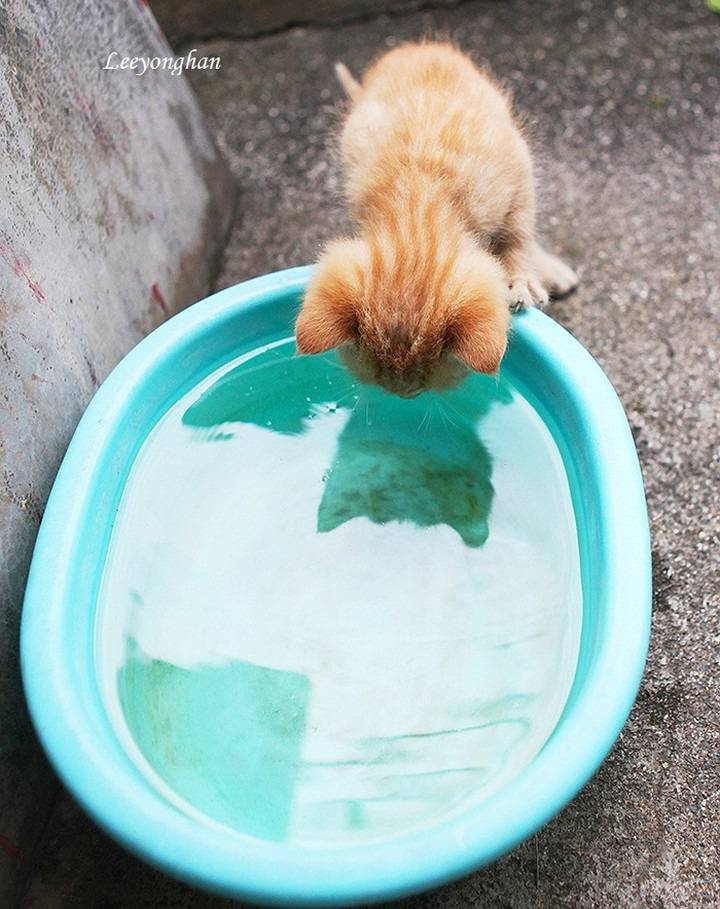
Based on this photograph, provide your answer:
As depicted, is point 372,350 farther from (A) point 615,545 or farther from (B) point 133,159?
(B) point 133,159

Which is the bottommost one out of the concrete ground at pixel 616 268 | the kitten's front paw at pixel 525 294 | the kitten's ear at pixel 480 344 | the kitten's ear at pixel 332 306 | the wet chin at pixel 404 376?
the concrete ground at pixel 616 268

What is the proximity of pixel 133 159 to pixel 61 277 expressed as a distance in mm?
504

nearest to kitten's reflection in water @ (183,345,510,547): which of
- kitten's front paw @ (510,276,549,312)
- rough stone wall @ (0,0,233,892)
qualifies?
kitten's front paw @ (510,276,549,312)

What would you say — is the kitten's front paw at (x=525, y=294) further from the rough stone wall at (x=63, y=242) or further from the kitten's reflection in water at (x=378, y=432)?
the rough stone wall at (x=63, y=242)

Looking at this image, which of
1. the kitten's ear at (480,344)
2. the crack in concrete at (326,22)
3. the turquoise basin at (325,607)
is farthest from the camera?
the crack in concrete at (326,22)

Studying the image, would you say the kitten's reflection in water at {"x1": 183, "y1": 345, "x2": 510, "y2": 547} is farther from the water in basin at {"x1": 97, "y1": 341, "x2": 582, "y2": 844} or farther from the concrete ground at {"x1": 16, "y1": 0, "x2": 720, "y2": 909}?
the concrete ground at {"x1": 16, "y1": 0, "x2": 720, "y2": 909}

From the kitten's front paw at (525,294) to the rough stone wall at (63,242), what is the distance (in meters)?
0.89

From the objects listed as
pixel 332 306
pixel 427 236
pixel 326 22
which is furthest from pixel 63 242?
pixel 326 22

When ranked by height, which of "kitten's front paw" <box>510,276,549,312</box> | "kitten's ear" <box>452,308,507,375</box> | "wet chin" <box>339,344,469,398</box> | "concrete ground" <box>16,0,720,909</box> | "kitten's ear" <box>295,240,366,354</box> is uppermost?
"kitten's ear" <box>295,240,366,354</box>

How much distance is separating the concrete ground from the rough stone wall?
0.24m

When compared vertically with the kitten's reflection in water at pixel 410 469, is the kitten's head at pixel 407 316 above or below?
above

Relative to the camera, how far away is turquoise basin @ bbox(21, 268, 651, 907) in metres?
1.20

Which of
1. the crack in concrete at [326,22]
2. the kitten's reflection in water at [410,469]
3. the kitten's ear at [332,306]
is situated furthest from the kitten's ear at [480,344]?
the crack in concrete at [326,22]

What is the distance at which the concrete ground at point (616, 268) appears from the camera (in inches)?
60.2
